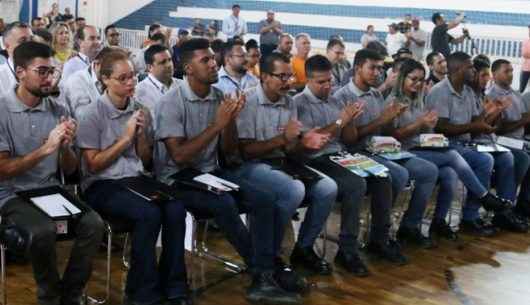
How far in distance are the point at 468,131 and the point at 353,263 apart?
64.7 inches

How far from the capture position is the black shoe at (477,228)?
509 cm

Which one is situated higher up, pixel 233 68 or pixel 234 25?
pixel 234 25

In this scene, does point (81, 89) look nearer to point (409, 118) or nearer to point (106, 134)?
point (106, 134)

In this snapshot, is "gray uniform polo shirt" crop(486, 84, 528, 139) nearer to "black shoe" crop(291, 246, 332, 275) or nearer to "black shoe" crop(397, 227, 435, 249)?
"black shoe" crop(397, 227, 435, 249)

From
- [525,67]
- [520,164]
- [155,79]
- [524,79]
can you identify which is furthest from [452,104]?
[525,67]

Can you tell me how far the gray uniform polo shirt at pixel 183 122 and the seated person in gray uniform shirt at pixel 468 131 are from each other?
6.37 feet

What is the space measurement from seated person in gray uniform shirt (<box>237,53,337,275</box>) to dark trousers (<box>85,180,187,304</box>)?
629 mm

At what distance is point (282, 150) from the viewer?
4.23 metres

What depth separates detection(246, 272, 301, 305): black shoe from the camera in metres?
3.61

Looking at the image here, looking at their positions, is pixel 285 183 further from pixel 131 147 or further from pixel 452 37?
pixel 452 37

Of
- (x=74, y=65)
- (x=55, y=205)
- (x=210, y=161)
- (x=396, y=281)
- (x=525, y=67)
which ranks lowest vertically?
(x=396, y=281)

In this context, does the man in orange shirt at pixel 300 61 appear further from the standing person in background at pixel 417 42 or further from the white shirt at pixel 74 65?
the standing person in background at pixel 417 42

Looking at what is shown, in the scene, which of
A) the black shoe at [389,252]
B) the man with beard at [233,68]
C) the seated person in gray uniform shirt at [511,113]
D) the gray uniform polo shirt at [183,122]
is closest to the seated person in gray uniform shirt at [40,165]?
the gray uniform polo shirt at [183,122]

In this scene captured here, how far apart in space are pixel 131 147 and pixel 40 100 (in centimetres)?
47
